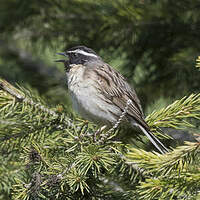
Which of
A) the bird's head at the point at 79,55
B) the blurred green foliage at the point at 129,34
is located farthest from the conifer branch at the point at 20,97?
the bird's head at the point at 79,55

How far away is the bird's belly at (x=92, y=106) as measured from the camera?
385 centimetres

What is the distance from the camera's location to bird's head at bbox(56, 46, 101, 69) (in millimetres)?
4133

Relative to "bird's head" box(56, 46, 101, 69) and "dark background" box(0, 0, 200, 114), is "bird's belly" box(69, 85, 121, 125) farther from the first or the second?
"bird's head" box(56, 46, 101, 69)

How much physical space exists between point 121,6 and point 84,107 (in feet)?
3.39

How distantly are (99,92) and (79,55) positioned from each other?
0.51m

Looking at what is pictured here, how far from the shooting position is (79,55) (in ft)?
13.9

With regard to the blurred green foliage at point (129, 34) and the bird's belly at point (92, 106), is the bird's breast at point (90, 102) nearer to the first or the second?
the bird's belly at point (92, 106)

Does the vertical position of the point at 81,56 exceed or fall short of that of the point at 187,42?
it falls short

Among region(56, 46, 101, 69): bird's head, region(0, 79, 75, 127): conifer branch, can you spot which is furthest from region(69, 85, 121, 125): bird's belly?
region(0, 79, 75, 127): conifer branch

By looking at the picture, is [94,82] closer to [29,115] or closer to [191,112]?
[29,115]

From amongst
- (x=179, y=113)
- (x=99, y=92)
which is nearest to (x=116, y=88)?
(x=99, y=92)

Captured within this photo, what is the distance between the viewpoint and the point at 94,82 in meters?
4.02

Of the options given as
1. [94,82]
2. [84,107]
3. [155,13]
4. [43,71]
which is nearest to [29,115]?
[84,107]

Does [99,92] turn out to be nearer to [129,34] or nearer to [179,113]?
[129,34]
